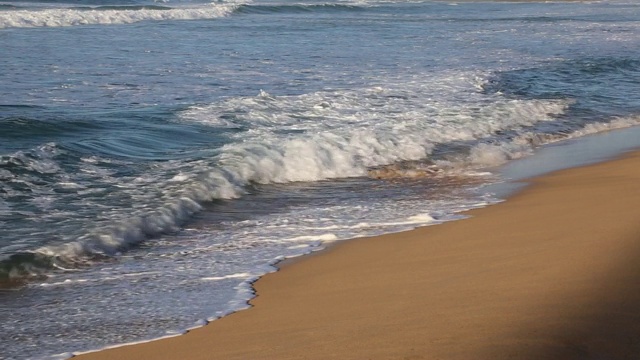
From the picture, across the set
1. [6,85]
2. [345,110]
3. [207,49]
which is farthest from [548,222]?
[207,49]

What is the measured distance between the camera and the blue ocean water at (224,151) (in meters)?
5.62

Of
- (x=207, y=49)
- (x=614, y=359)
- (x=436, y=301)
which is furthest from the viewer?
(x=207, y=49)

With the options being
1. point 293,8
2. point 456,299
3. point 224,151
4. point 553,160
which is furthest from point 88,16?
point 456,299

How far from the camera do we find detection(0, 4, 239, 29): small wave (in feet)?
99.1

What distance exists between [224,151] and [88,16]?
24.3 m

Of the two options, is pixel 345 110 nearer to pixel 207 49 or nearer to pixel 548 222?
pixel 548 222

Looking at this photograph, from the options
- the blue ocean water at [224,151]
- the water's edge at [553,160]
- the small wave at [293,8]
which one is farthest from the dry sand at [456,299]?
the small wave at [293,8]

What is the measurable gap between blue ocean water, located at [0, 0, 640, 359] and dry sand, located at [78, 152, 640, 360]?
336mm

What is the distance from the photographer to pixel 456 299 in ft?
15.3

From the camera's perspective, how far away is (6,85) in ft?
47.4

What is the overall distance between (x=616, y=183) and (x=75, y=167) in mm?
4615

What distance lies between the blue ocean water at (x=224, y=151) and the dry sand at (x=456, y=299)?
34 centimetres

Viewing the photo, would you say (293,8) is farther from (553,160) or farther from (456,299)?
(456,299)

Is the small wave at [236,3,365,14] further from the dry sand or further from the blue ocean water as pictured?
the dry sand
